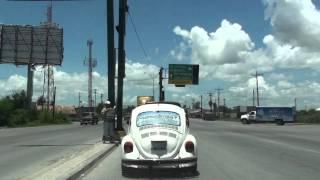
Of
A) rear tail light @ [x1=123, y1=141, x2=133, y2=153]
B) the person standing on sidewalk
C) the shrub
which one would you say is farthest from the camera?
the shrub

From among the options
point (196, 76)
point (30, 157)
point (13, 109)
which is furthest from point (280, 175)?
point (13, 109)

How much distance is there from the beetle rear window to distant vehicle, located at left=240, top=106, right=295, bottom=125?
78558 mm

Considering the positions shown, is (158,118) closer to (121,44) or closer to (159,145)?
(159,145)

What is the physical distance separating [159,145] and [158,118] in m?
0.96

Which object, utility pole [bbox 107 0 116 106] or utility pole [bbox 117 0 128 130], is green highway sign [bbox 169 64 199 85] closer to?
utility pole [bbox 117 0 128 130]

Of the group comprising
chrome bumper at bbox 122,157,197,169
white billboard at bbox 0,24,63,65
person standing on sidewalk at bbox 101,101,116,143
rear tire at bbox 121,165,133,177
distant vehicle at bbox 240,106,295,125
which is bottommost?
rear tire at bbox 121,165,133,177

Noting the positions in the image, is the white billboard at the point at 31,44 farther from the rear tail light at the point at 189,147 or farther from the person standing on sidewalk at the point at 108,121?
the rear tail light at the point at 189,147

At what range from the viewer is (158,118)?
52.1ft

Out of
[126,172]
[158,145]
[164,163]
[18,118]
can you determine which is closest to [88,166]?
[126,172]

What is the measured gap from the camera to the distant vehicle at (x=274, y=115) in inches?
3706

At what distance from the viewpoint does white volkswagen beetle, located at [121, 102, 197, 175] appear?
1504 cm

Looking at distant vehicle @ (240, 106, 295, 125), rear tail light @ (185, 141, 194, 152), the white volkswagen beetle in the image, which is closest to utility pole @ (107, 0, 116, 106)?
the white volkswagen beetle

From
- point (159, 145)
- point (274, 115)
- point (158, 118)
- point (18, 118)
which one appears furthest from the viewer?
point (274, 115)

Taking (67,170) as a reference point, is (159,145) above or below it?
above
